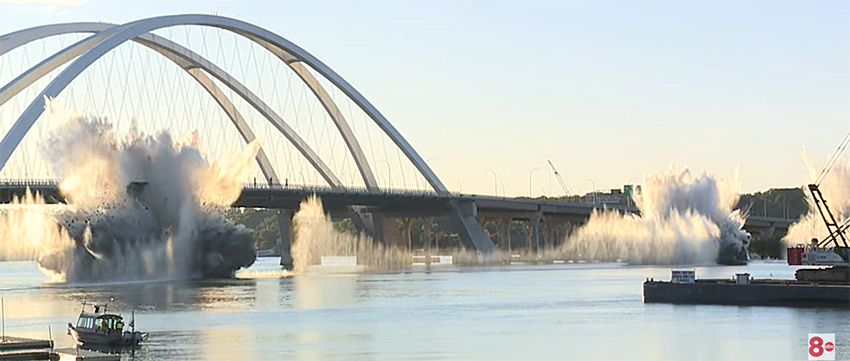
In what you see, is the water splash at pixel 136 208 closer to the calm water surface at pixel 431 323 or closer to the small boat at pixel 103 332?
the calm water surface at pixel 431 323

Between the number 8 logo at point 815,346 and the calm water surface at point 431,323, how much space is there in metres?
0.36

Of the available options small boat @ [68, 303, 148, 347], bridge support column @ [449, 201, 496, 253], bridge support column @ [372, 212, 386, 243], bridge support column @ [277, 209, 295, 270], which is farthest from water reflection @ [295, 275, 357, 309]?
bridge support column @ [372, 212, 386, 243]

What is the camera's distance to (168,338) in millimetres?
58125

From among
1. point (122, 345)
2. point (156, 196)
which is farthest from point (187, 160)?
point (122, 345)

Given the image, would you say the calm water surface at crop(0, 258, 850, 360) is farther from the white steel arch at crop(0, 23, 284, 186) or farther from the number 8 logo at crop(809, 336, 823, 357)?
the white steel arch at crop(0, 23, 284, 186)

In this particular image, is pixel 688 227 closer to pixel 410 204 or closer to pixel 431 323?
pixel 410 204

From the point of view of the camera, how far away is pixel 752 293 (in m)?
73.4

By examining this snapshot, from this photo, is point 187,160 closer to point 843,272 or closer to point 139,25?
point 139,25

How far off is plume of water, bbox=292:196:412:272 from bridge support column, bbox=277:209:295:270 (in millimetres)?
587

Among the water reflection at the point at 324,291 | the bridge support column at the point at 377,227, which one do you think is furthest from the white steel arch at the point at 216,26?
the water reflection at the point at 324,291

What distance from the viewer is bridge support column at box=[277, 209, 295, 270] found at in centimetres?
14961

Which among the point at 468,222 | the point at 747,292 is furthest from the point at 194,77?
the point at 747,292

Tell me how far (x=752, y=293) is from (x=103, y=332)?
3195 cm

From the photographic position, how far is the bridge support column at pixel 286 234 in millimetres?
149613
